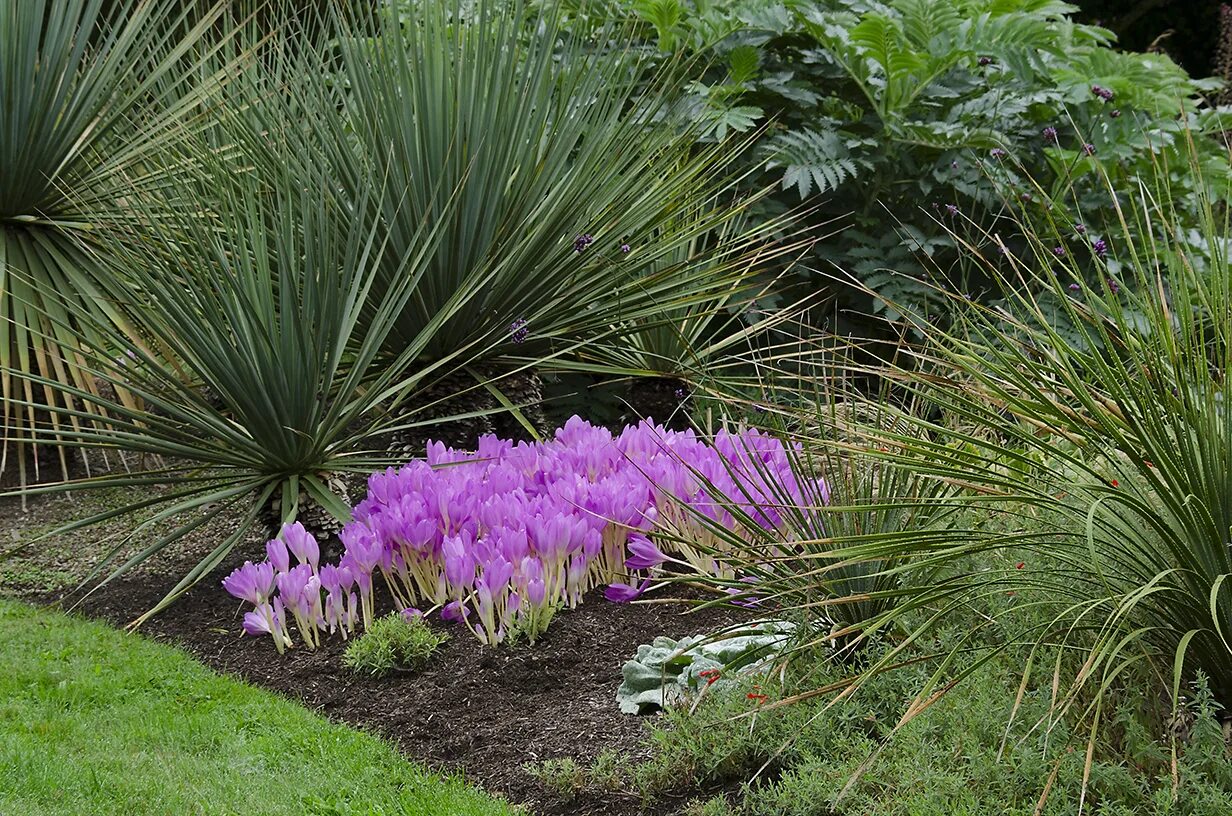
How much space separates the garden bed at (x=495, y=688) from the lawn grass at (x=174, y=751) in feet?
0.34

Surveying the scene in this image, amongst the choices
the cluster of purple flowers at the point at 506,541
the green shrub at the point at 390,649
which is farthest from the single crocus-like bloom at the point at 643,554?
the green shrub at the point at 390,649

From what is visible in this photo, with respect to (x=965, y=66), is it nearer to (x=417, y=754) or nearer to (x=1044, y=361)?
(x=1044, y=361)

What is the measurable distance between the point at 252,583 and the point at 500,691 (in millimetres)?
934

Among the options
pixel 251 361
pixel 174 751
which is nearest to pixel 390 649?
pixel 174 751

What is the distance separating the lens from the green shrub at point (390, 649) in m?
3.64

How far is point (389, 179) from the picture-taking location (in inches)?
191

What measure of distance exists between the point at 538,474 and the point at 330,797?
1.60 meters

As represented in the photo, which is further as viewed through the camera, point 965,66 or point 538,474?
point 965,66

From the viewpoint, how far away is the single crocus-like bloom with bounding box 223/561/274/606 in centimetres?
392

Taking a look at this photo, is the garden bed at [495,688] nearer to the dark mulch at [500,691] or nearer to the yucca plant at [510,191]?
the dark mulch at [500,691]

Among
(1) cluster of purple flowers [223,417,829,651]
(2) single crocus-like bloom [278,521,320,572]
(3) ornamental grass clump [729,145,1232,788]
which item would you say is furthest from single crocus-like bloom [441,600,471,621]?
(3) ornamental grass clump [729,145,1232,788]

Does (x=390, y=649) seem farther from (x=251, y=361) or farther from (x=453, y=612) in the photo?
(x=251, y=361)

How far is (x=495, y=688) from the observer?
3.48 meters

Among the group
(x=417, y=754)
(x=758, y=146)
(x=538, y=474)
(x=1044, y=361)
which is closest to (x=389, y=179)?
(x=538, y=474)
